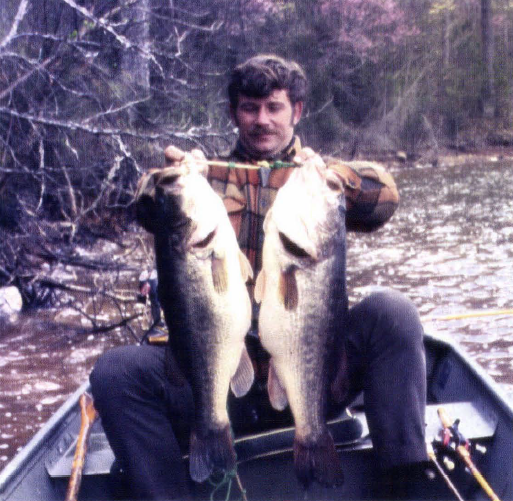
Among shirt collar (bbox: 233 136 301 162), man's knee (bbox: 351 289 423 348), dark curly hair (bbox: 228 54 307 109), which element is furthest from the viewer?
shirt collar (bbox: 233 136 301 162)

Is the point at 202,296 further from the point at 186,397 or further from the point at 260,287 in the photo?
the point at 186,397

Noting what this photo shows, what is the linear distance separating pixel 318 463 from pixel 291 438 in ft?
1.47

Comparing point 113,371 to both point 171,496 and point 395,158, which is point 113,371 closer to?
point 171,496

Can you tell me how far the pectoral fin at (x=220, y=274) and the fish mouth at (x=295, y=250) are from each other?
0.23 meters

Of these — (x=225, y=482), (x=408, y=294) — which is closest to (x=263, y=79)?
(x=225, y=482)

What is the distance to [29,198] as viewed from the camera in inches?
382

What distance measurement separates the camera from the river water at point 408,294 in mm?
6055

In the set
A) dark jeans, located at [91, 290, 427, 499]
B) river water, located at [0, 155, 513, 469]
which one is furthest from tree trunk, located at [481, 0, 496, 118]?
dark jeans, located at [91, 290, 427, 499]

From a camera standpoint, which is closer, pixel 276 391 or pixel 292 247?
pixel 292 247

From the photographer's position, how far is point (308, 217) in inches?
104

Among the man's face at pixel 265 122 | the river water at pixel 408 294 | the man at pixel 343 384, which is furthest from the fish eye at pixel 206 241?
the river water at pixel 408 294

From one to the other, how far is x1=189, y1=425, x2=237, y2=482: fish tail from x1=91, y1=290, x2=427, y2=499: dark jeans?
0.19m

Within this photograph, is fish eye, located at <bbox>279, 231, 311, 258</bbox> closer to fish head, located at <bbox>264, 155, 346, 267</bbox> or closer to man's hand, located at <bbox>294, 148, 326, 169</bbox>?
fish head, located at <bbox>264, 155, 346, 267</bbox>

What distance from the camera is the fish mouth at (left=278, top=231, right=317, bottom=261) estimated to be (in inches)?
103
